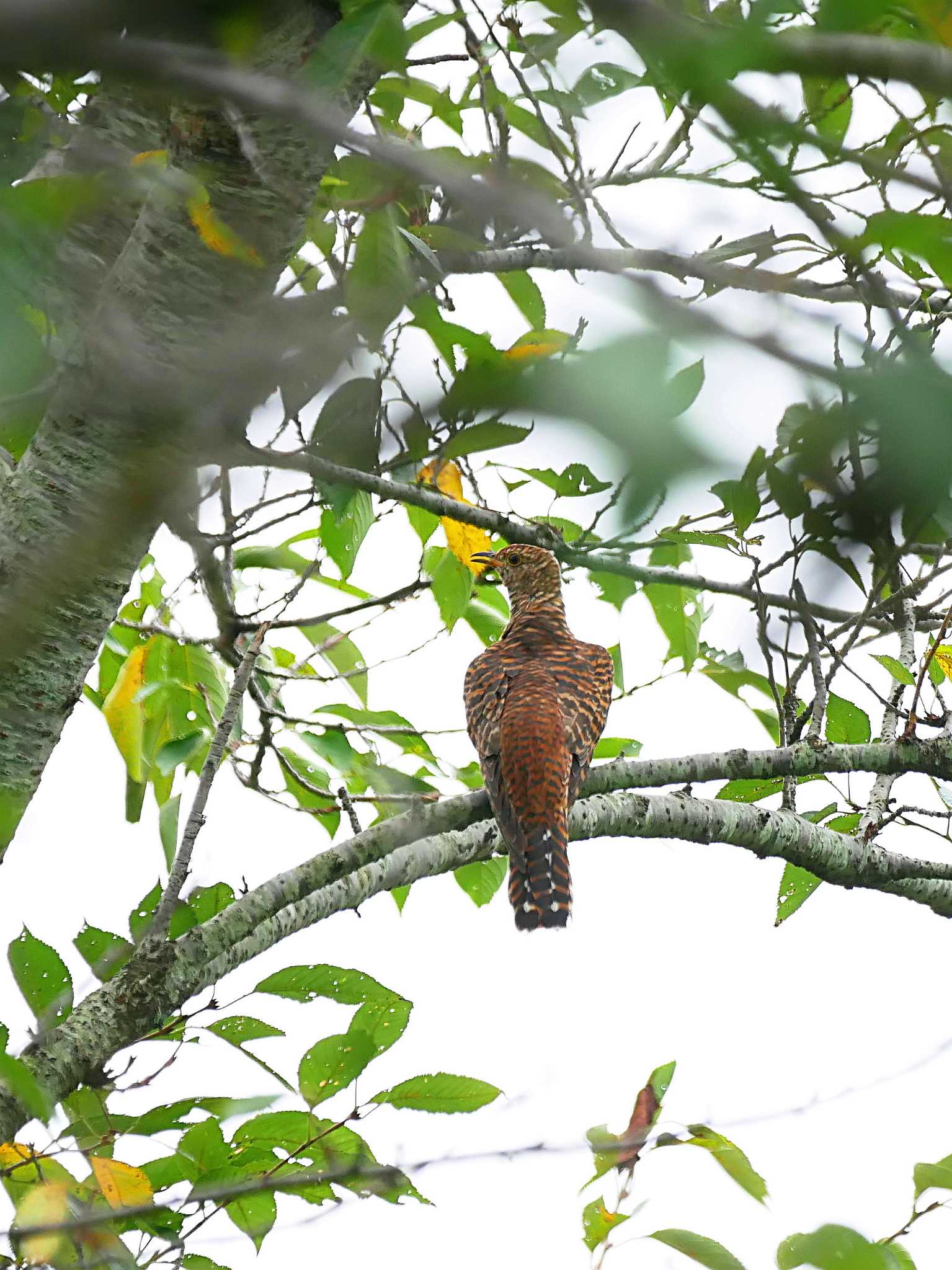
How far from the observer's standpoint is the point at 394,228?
3.37ft

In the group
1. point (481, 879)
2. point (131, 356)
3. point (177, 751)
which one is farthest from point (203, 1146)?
point (131, 356)

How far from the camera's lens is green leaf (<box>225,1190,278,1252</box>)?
7.43ft

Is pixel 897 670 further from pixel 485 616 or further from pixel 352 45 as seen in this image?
pixel 352 45

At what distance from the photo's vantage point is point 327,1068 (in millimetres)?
2268

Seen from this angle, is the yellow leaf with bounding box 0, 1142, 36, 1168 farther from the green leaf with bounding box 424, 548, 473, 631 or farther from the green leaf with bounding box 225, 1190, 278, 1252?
the green leaf with bounding box 424, 548, 473, 631

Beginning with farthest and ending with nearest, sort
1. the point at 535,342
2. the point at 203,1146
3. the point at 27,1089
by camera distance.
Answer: the point at 203,1146, the point at 535,342, the point at 27,1089

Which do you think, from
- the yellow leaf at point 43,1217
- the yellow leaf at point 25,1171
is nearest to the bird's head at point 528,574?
the yellow leaf at point 25,1171

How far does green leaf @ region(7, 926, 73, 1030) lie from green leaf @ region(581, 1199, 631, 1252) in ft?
3.53

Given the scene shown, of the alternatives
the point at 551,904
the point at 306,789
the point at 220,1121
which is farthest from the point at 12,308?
the point at 551,904

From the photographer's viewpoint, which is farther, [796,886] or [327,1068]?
[796,886]

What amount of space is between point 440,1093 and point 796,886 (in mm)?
1633

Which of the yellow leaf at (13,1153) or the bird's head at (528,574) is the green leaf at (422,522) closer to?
the yellow leaf at (13,1153)

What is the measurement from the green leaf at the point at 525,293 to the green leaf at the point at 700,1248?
1704 millimetres

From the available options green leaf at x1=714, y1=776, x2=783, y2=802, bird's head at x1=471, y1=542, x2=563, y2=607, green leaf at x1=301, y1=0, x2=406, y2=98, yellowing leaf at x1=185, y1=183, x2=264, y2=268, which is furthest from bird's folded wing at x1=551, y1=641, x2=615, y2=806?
green leaf at x1=301, y1=0, x2=406, y2=98
